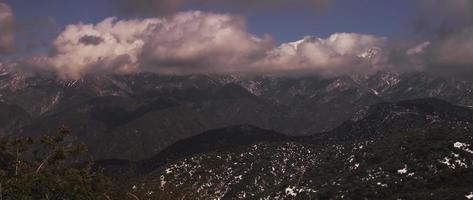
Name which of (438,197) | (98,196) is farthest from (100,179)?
(438,197)

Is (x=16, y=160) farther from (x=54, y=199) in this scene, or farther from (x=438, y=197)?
(x=438, y=197)

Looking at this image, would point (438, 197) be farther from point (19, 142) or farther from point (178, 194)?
point (19, 142)

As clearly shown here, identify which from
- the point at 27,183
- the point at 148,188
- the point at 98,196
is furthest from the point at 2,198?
the point at 148,188

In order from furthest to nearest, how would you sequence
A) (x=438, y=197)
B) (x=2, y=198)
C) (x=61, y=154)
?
1. (x=438, y=197)
2. (x=61, y=154)
3. (x=2, y=198)

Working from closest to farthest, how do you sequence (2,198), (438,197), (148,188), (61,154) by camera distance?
(2,198) → (61,154) → (148,188) → (438,197)

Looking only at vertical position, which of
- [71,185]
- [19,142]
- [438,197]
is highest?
[19,142]

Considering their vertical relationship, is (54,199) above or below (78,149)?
below

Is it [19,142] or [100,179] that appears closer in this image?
[19,142]

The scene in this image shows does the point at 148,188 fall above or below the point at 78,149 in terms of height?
below

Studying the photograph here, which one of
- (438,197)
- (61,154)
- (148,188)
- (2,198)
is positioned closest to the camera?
(2,198)
